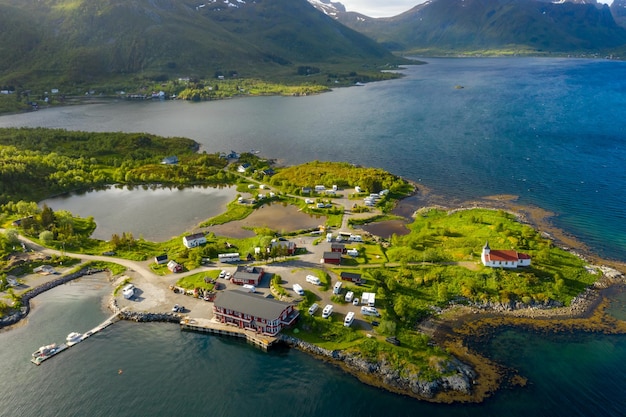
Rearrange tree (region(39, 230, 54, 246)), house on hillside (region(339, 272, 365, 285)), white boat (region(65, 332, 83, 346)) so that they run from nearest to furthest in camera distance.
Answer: white boat (region(65, 332, 83, 346)) < house on hillside (region(339, 272, 365, 285)) < tree (region(39, 230, 54, 246))

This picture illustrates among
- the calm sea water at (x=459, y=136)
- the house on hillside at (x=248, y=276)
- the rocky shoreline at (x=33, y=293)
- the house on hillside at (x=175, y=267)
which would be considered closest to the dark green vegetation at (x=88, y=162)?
the calm sea water at (x=459, y=136)

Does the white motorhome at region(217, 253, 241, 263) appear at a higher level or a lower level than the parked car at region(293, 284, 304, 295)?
higher

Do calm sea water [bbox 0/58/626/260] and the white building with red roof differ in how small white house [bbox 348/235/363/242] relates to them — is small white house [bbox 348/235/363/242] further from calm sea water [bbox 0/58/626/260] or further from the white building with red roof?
calm sea water [bbox 0/58/626/260]

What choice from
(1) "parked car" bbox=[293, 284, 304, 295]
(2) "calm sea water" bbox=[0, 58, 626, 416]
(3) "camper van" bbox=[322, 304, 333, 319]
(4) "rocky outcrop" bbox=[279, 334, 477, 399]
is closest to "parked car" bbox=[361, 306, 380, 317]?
(3) "camper van" bbox=[322, 304, 333, 319]

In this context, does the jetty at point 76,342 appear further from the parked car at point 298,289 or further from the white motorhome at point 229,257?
the parked car at point 298,289

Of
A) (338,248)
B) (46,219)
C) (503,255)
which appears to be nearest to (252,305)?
(338,248)

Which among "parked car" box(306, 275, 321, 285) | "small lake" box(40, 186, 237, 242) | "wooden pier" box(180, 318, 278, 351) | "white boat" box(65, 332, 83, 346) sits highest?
"small lake" box(40, 186, 237, 242)

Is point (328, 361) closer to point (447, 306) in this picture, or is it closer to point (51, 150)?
point (447, 306)

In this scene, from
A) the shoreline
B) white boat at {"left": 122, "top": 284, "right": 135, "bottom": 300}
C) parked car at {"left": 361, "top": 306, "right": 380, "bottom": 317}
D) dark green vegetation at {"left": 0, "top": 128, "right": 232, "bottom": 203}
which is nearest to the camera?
the shoreline
